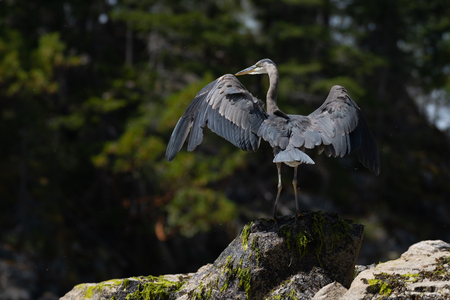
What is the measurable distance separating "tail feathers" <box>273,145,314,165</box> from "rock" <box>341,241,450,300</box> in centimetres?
86

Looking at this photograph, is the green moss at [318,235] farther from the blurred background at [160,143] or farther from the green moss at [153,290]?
the blurred background at [160,143]

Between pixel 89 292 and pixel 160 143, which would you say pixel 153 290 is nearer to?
pixel 89 292

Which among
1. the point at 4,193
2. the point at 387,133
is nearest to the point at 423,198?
the point at 387,133

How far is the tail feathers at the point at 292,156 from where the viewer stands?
10.2 feet

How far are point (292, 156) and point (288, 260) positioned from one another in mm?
807

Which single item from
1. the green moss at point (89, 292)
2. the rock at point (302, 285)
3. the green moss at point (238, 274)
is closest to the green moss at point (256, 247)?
the green moss at point (238, 274)

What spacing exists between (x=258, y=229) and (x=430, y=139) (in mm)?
14067

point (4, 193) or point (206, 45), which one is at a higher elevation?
point (206, 45)

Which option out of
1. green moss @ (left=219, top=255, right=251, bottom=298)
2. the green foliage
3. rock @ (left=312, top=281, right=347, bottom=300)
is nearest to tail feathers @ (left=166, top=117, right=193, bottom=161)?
green moss @ (left=219, top=255, right=251, bottom=298)

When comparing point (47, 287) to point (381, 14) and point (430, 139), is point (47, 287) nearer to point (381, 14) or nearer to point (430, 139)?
point (381, 14)

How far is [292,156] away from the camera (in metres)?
3.16

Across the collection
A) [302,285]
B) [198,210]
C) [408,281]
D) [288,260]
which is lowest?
[198,210]

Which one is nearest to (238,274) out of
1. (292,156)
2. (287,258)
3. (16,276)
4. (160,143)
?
(287,258)

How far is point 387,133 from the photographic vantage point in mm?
14055
